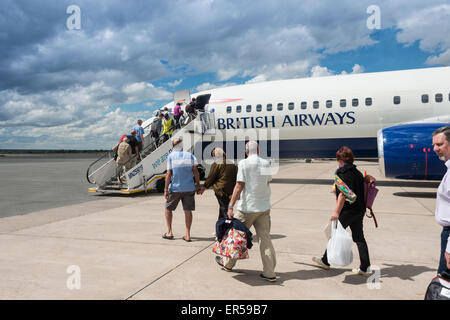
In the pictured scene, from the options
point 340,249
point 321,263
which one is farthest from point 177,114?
point 340,249

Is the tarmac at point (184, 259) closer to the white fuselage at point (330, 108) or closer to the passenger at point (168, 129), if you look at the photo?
the white fuselage at point (330, 108)

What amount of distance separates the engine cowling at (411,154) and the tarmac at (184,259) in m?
2.19

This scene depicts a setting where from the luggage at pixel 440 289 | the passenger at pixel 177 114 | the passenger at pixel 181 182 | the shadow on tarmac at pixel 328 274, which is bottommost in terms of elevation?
the shadow on tarmac at pixel 328 274

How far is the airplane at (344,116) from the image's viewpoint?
441 inches

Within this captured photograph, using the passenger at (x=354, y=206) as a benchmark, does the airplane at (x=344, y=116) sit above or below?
above

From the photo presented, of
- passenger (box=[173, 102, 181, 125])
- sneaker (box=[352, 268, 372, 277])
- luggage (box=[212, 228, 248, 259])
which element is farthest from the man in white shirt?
passenger (box=[173, 102, 181, 125])

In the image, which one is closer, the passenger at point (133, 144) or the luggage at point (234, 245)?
the luggage at point (234, 245)

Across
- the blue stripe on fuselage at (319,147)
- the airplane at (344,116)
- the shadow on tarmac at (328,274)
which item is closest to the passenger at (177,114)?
the airplane at (344,116)

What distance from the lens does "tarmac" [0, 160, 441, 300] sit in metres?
4.03

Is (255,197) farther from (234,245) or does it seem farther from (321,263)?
(321,263)

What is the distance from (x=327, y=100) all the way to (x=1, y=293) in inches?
505
